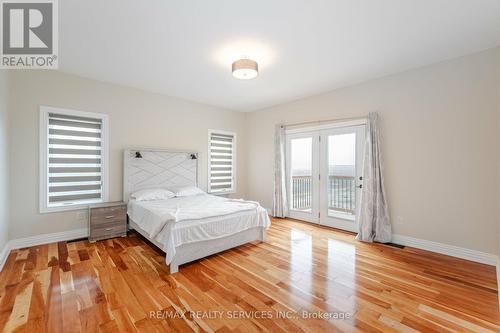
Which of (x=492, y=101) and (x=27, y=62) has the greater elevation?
(x=27, y=62)

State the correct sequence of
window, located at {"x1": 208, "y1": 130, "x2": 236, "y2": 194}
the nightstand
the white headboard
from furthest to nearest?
1. window, located at {"x1": 208, "y1": 130, "x2": 236, "y2": 194}
2. the white headboard
3. the nightstand

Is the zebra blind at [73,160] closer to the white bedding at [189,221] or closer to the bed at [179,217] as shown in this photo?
the bed at [179,217]

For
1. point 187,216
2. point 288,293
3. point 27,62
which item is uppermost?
point 27,62

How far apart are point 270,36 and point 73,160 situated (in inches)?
143

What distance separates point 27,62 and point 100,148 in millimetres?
1463

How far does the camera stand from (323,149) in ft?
14.2

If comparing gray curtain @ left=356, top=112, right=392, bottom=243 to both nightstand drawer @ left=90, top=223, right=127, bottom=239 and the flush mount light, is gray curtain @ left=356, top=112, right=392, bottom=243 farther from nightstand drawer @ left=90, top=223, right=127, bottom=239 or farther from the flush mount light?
nightstand drawer @ left=90, top=223, right=127, bottom=239

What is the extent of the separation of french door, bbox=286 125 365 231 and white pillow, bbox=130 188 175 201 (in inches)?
105

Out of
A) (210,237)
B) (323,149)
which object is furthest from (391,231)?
(210,237)

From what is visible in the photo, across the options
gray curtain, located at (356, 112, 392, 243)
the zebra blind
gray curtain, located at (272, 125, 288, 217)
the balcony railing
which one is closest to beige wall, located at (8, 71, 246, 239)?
the zebra blind

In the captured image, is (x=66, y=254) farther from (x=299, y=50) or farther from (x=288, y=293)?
(x=299, y=50)

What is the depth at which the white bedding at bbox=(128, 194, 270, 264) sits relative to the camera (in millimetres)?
2537

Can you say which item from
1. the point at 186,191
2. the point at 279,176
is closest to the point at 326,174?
the point at 279,176

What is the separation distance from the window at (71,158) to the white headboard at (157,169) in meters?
0.37
